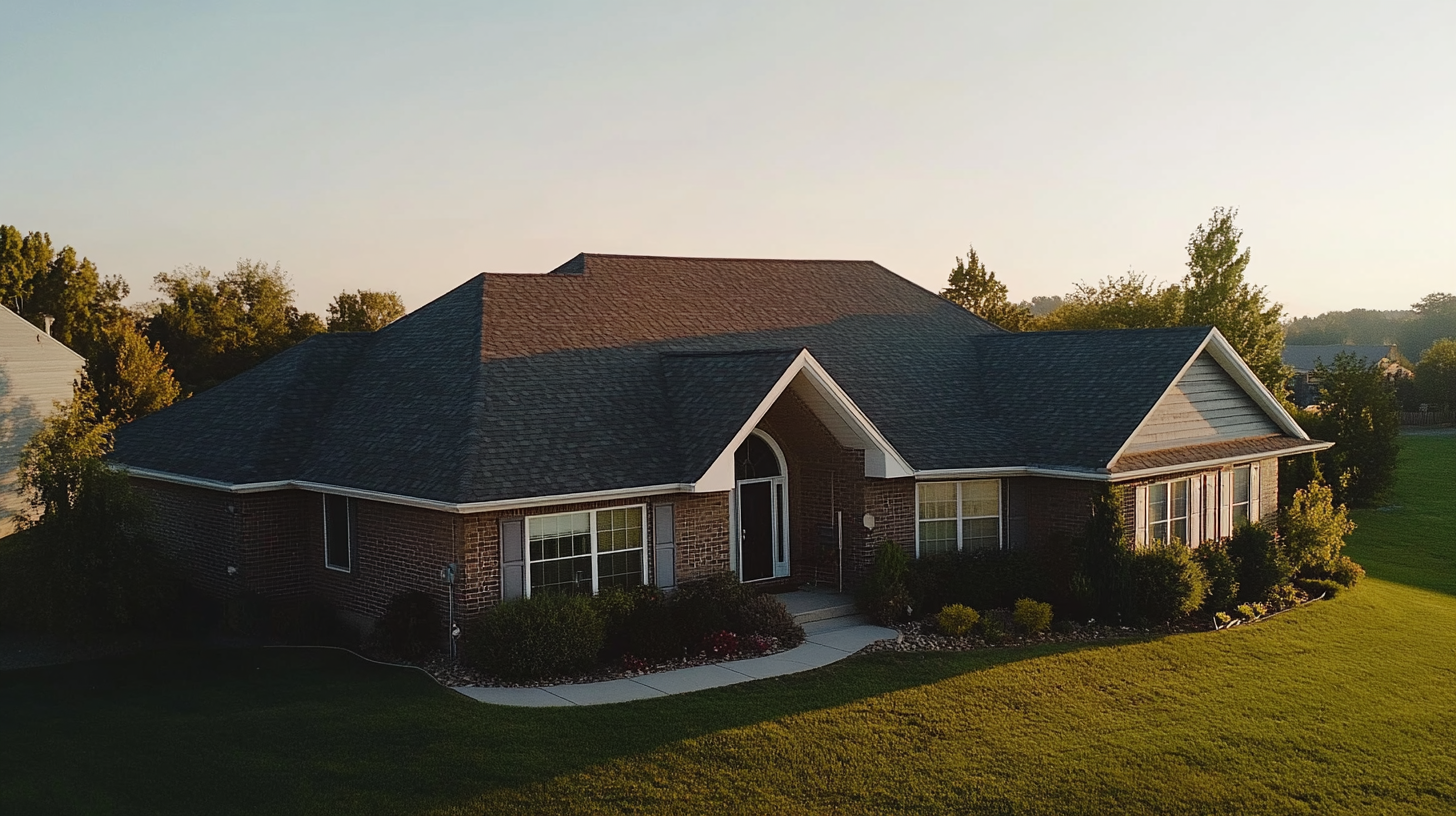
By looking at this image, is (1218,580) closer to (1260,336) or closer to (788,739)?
(788,739)

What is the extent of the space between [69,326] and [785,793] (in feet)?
198

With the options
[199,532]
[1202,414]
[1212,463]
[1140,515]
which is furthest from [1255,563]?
[199,532]

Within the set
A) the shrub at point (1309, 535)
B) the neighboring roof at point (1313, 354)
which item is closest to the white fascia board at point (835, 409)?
the shrub at point (1309, 535)

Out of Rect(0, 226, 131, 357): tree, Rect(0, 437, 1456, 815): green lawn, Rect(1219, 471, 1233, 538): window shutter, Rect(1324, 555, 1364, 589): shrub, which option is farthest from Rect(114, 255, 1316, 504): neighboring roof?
Rect(0, 226, 131, 357): tree

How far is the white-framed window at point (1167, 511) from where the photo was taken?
21.2 m

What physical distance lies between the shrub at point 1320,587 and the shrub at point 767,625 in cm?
1216

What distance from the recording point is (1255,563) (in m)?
21.7

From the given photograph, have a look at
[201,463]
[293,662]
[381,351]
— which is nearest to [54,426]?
[201,463]

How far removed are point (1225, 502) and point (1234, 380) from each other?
259 centimetres

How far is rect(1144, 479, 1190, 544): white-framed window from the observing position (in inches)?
834

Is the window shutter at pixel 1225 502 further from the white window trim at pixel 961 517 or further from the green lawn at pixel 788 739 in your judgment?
the green lawn at pixel 788 739

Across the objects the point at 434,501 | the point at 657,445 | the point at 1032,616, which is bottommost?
the point at 1032,616

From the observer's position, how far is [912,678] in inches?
611

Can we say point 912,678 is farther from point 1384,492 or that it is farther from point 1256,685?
point 1384,492
